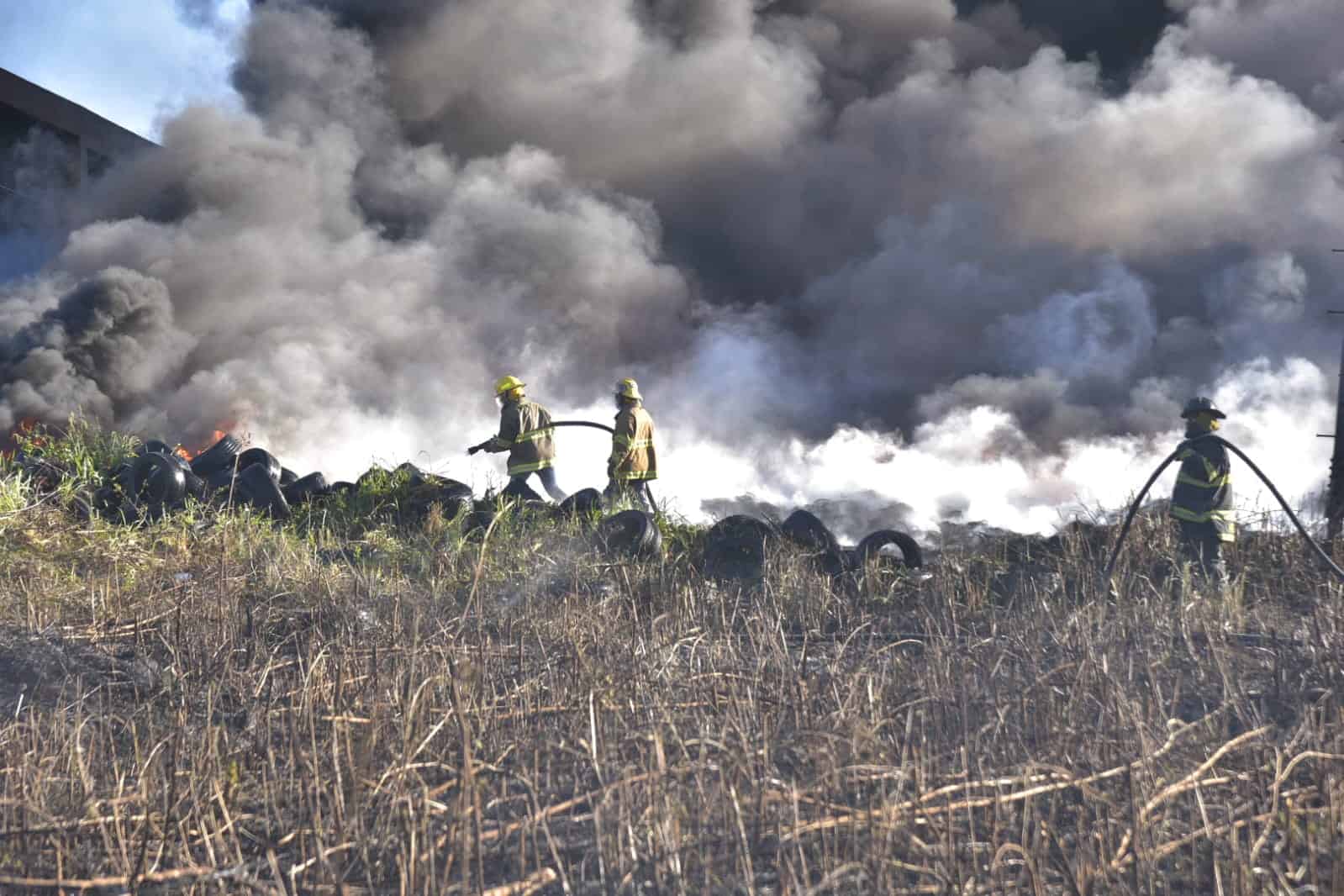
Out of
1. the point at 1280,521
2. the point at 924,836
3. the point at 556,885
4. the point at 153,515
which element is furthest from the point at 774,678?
the point at 153,515

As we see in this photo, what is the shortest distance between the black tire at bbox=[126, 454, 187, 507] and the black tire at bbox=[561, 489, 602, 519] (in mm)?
3472

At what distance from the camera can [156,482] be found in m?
10.2

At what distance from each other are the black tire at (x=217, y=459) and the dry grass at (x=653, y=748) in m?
4.47

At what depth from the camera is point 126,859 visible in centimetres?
336

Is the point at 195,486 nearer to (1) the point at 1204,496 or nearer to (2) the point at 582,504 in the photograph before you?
(2) the point at 582,504

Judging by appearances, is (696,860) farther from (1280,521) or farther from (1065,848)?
(1280,521)

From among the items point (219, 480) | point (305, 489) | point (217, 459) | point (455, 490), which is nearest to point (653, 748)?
point (455, 490)

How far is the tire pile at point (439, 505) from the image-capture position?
372 inches

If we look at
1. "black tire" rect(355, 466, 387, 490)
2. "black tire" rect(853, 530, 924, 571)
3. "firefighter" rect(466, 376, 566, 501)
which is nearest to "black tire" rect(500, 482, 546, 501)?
"firefighter" rect(466, 376, 566, 501)

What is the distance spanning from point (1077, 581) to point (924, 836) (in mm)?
5266

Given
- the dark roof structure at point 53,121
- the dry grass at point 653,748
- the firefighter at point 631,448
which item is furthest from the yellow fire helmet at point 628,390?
the dark roof structure at point 53,121

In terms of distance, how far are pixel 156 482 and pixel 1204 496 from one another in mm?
8893

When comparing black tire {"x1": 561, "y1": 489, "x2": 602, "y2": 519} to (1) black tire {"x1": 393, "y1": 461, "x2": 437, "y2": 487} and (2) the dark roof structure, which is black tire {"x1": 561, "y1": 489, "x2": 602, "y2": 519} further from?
(2) the dark roof structure

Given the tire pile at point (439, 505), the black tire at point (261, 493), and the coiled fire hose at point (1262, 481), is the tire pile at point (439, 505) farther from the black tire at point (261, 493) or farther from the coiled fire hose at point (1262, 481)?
the coiled fire hose at point (1262, 481)
